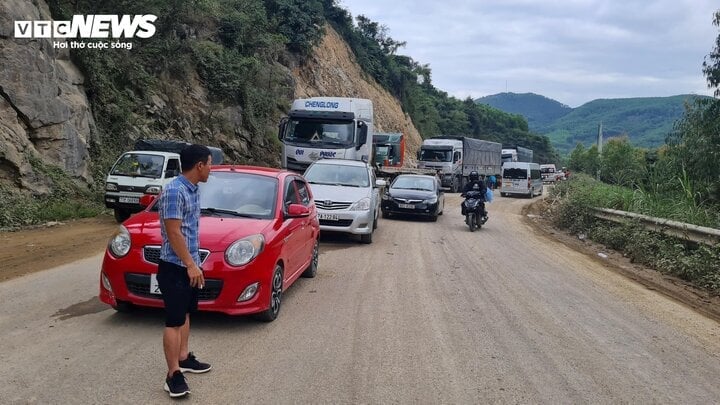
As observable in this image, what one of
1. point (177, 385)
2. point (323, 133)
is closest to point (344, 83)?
point (323, 133)

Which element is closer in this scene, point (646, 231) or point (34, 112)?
point (646, 231)

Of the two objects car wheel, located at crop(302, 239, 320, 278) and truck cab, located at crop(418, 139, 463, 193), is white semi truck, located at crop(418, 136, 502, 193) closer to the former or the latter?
truck cab, located at crop(418, 139, 463, 193)

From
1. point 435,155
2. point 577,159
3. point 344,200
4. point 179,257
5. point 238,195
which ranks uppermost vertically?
point 577,159

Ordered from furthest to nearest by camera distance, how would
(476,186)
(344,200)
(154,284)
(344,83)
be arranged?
(344,83)
(476,186)
(344,200)
(154,284)

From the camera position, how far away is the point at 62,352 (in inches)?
189

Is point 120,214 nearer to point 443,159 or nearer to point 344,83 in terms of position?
point 443,159

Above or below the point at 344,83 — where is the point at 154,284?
below

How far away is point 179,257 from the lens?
3881 millimetres

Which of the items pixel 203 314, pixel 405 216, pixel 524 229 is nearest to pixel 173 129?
pixel 405 216

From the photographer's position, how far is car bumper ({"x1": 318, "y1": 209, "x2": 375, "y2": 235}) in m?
11.8

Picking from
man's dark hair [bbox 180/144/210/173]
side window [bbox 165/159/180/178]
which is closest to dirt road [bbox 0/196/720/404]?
man's dark hair [bbox 180/144/210/173]

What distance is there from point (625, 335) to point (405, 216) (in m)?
13.2

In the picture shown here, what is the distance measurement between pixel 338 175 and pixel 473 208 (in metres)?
4.57

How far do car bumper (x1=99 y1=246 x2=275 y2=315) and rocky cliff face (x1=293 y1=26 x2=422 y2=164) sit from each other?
32.6 m
